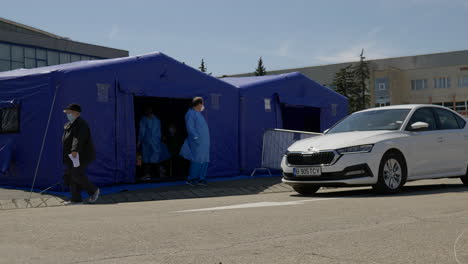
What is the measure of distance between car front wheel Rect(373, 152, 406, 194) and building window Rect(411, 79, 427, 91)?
9191cm

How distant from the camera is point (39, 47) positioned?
69188mm

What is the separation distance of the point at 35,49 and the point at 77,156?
199 ft

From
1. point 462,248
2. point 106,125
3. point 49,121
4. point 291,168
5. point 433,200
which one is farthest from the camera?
point 106,125

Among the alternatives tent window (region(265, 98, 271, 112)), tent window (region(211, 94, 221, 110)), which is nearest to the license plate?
tent window (region(211, 94, 221, 110))

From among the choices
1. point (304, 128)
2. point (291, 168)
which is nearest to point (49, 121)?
point (291, 168)

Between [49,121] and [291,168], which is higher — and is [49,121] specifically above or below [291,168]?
above

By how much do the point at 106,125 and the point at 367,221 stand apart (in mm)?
8093

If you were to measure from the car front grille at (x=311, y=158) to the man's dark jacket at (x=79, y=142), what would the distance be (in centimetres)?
350

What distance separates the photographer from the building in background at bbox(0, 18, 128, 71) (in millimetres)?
65062

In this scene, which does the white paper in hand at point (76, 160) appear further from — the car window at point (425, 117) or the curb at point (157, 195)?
the car window at point (425, 117)

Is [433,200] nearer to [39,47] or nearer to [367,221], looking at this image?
[367,221]

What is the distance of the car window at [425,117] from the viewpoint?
1230 centimetres

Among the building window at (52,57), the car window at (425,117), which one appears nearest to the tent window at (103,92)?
the car window at (425,117)

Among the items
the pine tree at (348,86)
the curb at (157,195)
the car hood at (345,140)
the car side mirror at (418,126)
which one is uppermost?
the pine tree at (348,86)
